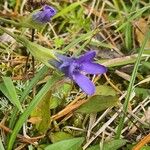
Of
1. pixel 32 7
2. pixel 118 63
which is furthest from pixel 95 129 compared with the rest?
pixel 32 7

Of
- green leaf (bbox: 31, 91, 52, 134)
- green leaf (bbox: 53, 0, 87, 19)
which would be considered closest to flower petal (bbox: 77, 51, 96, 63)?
green leaf (bbox: 31, 91, 52, 134)

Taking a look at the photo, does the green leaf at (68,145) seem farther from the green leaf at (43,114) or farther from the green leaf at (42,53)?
the green leaf at (42,53)

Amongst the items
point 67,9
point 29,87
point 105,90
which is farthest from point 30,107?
point 67,9

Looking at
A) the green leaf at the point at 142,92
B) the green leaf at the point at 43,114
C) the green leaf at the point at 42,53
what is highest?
the green leaf at the point at 42,53

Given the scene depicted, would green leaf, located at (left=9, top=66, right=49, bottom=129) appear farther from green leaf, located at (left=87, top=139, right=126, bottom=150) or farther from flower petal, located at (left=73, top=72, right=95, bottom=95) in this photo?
green leaf, located at (left=87, top=139, right=126, bottom=150)

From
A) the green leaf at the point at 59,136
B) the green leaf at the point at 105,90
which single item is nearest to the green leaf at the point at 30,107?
the green leaf at the point at 59,136

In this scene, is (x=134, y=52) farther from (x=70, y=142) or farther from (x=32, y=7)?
(x=70, y=142)

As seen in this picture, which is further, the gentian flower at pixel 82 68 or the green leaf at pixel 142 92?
the green leaf at pixel 142 92
